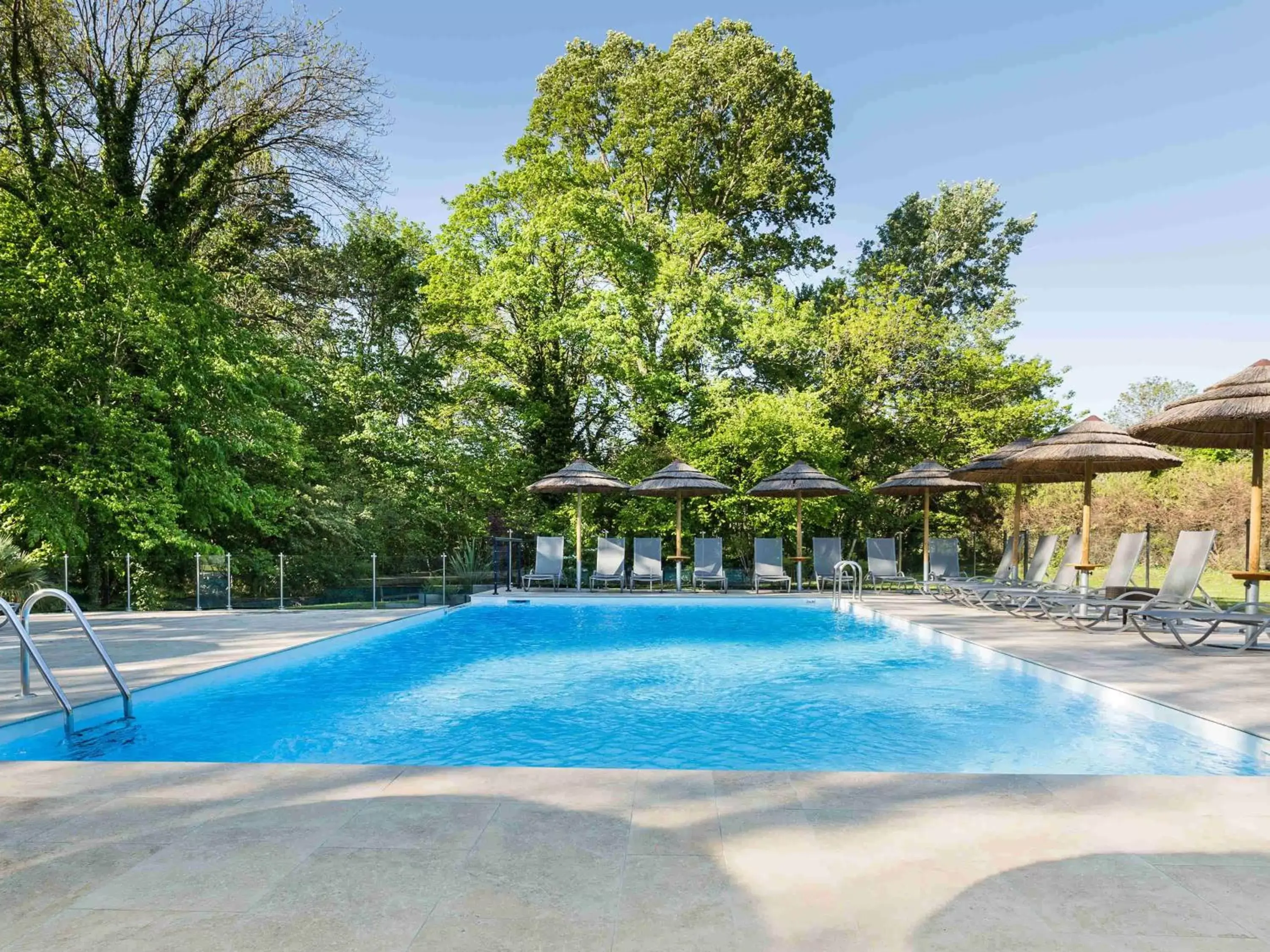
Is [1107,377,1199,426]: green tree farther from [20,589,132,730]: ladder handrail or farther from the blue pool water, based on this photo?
[20,589,132,730]: ladder handrail

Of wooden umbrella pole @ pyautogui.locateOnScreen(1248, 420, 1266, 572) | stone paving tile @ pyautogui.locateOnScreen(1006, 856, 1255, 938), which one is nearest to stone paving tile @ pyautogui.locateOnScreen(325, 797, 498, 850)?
stone paving tile @ pyautogui.locateOnScreen(1006, 856, 1255, 938)

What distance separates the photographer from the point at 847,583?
14.8 meters

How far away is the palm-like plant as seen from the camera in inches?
377

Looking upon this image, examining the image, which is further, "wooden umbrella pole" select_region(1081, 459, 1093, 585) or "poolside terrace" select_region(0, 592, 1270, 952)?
"wooden umbrella pole" select_region(1081, 459, 1093, 585)

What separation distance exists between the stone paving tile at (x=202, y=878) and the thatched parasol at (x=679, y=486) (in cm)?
1143

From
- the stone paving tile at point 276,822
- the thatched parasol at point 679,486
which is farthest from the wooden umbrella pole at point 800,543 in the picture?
the stone paving tile at point 276,822

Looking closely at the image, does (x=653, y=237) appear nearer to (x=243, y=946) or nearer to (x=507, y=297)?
(x=507, y=297)

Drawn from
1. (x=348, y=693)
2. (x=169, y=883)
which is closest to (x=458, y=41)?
(x=348, y=693)

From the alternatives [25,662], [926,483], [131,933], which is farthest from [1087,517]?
[25,662]

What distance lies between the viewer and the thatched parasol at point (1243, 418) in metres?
7.41

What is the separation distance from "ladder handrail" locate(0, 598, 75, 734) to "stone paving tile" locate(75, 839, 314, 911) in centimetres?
208

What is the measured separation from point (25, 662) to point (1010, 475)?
1293cm

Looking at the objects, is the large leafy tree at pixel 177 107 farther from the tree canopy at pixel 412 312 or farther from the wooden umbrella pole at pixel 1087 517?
the wooden umbrella pole at pixel 1087 517

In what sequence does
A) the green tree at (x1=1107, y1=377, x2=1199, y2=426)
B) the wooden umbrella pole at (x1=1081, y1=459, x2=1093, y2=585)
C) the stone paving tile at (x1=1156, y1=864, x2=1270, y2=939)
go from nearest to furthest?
the stone paving tile at (x1=1156, y1=864, x2=1270, y2=939) → the wooden umbrella pole at (x1=1081, y1=459, x2=1093, y2=585) → the green tree at (x1=1107, y1=377, x2=1199, y2=426)
